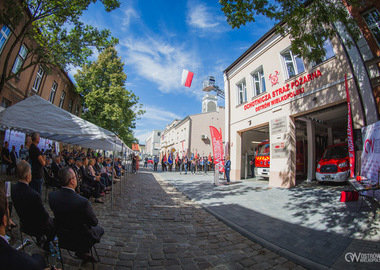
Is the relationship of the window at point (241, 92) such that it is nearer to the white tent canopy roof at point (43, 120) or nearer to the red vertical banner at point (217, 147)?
the red vertical banner at point (217, 147)

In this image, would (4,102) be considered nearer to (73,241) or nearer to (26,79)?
(26,79)

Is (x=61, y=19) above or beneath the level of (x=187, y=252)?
above

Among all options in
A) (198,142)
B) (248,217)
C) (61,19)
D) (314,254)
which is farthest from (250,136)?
(198,142)

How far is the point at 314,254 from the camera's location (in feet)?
9.62

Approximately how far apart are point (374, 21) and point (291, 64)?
3381 mm

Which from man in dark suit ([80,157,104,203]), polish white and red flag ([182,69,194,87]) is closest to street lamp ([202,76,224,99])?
polish white and red flag ([182,69,194,87])

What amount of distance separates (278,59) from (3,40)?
15152 mm

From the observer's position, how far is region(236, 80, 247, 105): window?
42.8ft

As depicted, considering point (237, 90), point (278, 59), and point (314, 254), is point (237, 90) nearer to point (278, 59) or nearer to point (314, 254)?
Answer: point (278, 59)

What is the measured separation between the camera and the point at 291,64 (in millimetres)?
9664

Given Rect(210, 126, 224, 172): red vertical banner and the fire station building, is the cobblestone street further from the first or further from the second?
Rect(210, 126, 224, 172): red vertical banner

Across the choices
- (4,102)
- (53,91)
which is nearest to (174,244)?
(4,102)

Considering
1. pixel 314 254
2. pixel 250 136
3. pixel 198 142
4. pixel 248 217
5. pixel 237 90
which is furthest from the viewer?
pixel 198 142

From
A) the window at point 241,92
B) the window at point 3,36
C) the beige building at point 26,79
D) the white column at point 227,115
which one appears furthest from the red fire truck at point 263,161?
the window at point 3,36
